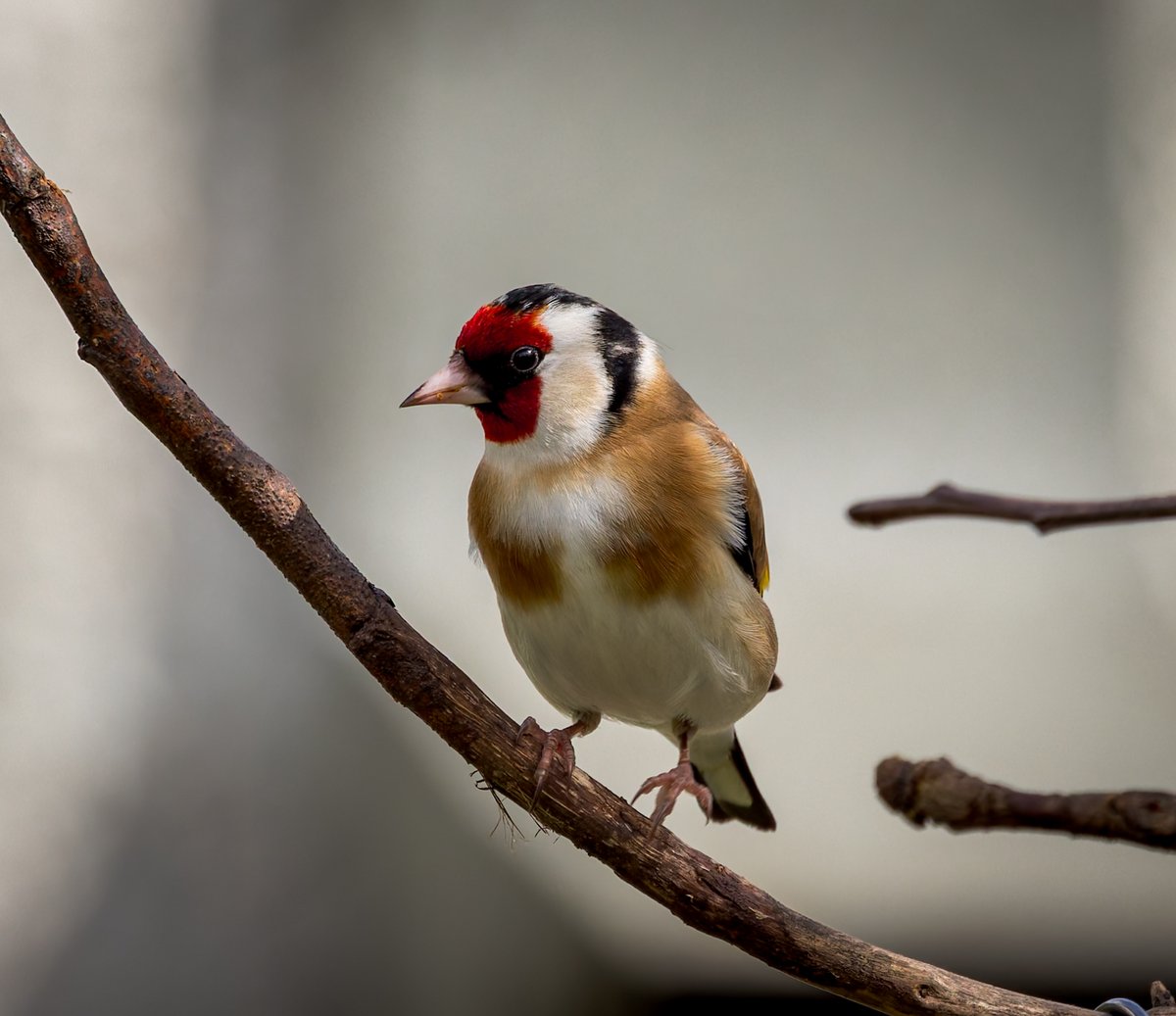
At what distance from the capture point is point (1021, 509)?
746mm

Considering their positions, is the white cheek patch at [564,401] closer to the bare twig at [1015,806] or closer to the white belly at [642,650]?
the white belly at [642,650]

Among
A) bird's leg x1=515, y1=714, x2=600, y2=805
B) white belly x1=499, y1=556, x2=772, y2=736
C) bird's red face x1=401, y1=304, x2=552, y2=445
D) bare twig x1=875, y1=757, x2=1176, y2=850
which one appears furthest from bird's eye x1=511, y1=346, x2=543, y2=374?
bare twig x1=875, y1=757, x2=1176, y2=850

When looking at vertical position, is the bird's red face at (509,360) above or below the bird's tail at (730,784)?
above

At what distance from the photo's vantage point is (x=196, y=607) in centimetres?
332

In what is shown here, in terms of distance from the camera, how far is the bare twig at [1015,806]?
2.04 feet

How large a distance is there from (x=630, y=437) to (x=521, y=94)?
7.37ft

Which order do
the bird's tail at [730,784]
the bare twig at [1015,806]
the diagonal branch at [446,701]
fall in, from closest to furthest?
1. the bare twig at [1015,806]
2. the diagonal branch at [446,701]
3. the bird's tail at [730,784]

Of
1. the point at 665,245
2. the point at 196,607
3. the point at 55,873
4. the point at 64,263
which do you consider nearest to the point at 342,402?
the point at 196,607

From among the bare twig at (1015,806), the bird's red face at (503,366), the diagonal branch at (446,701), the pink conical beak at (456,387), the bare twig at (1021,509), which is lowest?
the bare twig at (1015,806)

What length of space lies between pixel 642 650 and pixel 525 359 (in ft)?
1.24

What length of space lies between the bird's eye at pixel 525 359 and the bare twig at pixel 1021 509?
0.89 metres

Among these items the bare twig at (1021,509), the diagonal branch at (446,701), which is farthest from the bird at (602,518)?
the bare twig at (1021,509)

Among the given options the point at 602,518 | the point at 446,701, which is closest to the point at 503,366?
the point at 602,518

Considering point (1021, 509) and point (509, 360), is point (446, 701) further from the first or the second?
point (1021, 509)
